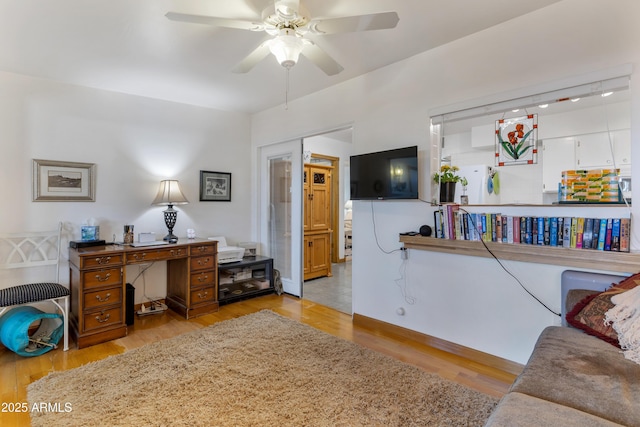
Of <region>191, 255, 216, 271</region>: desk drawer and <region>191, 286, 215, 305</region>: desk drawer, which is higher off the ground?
<region>191, 255, 216, 271</region>: desk drawer

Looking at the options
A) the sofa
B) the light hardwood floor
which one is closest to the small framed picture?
the light hardwood floor

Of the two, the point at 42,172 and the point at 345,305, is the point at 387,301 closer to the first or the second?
the point at 345,305

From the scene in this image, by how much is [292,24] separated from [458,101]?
1.46 meters

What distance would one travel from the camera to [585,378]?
1.31 m

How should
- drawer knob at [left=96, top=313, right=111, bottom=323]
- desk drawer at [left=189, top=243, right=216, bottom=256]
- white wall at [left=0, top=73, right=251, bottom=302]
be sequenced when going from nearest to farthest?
drawer knob at [left=96, top=313, right=111, bottom=323]
white wall at [left=0, top=73, right=251, bottom=302]
desk drawer at [left=189, top=243, right=216, bottom=256]

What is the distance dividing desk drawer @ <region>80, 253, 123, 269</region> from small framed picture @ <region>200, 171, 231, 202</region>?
1463mm

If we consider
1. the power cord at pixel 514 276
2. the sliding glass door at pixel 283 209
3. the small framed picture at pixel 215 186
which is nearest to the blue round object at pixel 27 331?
the small framed picture at pixel 215 186

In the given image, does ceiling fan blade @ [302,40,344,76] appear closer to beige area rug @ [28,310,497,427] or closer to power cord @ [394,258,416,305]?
power cord @ [394,258,416,305]

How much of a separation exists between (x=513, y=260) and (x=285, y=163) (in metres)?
2.97

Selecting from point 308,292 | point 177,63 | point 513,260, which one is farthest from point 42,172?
point 513,260

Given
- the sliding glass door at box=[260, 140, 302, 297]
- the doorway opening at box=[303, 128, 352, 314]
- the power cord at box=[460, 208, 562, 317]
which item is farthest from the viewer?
the doorway opening at box=[303, 128, 352, 314]

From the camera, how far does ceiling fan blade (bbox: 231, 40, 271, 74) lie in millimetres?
2016

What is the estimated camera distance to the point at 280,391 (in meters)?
2.05

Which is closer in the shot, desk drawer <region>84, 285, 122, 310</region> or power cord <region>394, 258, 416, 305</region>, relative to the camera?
desk drawer <region>84, 285, 122, 310</region>
